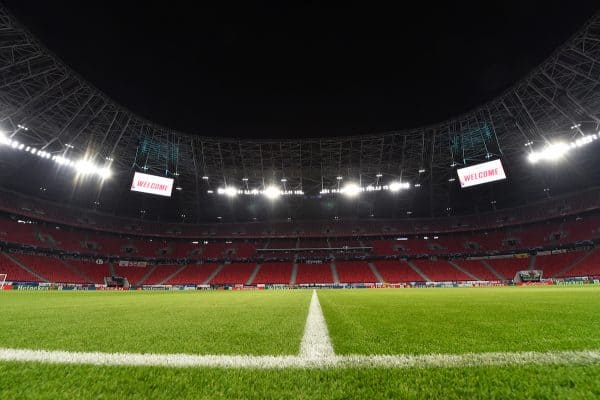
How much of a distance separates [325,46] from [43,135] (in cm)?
2931

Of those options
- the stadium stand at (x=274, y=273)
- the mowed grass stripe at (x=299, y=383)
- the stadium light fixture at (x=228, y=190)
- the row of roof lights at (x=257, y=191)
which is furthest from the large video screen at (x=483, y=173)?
the mowed grass stripe at (x=299, y=383)

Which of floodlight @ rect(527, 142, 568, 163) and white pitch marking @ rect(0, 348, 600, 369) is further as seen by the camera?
floodlight @ rect(527, 142, 568, 163)

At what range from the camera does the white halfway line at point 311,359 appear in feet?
5.87

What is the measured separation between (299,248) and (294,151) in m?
22.2

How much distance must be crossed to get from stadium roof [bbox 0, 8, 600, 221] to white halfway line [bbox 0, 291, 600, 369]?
87.0 feet

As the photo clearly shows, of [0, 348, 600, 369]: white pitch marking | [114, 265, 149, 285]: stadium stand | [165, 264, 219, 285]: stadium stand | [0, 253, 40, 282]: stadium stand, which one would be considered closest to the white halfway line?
[0, 348, 600, 369]: white pitch marking

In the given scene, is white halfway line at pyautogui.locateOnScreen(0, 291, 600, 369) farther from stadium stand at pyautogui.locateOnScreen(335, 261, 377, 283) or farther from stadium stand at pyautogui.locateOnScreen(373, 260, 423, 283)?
stadium stand at pyautogui.locateOnScreen(373, 260, 423, 283)

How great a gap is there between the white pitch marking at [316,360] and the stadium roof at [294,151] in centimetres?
2656

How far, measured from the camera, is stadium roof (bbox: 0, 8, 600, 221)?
2275 centimetres

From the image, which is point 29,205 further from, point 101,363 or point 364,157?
point 101,363

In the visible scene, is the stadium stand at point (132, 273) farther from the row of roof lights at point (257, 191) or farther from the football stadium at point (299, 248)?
the row of roof lights at point (257, 191)

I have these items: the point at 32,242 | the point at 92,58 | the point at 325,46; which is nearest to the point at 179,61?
the point at 92,58

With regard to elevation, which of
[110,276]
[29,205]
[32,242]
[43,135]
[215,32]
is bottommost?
[110,276]

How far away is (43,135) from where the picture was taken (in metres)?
27.7
